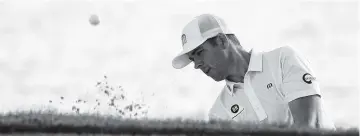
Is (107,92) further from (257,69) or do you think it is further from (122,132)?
(122,132)

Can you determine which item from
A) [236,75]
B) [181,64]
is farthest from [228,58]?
[181,64]

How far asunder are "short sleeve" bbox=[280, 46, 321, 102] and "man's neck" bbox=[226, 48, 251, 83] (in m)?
0.24

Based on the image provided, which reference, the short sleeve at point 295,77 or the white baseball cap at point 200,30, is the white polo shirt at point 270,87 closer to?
the short sleeve at point 295,77

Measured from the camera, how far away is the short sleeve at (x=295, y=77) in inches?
112

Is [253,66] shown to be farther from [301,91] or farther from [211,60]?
[301,91]

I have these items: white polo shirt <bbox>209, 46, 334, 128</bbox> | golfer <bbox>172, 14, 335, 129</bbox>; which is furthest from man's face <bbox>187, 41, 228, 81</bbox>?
white polo shirt <bbox>209, 46, 334, 128</bbox>

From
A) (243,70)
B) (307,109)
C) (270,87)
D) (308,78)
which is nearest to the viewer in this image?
(307,109)

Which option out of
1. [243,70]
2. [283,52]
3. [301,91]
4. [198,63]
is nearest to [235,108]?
[243,70]

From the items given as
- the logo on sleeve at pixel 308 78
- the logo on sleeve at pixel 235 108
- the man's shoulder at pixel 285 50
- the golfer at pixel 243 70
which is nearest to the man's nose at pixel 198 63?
the golfer at pixel 243 70

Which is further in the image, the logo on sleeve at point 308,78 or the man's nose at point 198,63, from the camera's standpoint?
the man's nose at point 198,63

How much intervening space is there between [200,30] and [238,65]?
318 millimetres

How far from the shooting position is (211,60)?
3.29m

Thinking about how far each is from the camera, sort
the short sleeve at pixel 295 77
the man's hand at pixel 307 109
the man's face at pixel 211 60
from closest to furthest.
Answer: the man's hand at pixel 307 109, the short sleeve at pixel 295 77, the man's face at pixel 211 60

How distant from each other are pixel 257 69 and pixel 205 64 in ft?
1.02
